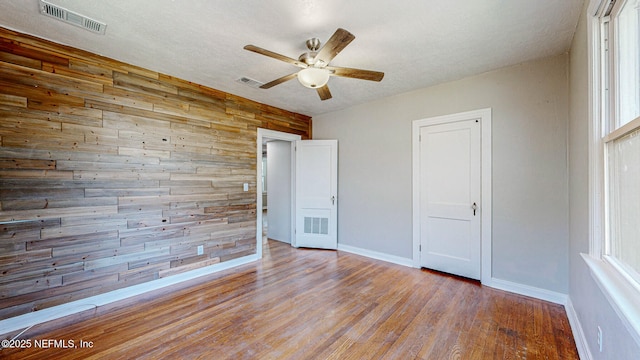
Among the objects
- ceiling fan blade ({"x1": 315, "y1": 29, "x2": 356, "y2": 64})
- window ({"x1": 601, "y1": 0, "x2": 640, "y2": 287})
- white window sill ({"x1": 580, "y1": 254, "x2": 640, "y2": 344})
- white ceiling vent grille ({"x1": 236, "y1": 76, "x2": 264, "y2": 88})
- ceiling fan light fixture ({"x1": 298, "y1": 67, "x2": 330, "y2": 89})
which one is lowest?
white window sill ({"x1": 580, "y1": 254, "x2": 640, "y2": 344})

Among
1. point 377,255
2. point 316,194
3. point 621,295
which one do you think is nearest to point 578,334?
point 621,295

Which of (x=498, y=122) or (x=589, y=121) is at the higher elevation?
(x=498, y=122)

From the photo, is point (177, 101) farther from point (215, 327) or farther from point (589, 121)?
point (589, 121)

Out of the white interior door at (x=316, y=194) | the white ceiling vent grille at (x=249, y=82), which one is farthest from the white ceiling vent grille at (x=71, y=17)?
the white interior door at (x=316, y=194)

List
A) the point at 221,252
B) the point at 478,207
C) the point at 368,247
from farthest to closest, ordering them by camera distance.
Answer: the point at 368,247
the point at 221,252
the point at 478,207

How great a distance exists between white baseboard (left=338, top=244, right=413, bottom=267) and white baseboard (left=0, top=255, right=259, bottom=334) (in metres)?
2.06

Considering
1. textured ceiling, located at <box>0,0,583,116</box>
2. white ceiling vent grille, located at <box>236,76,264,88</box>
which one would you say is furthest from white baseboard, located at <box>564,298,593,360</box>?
white ceiling vent grille, located at <box>236,76,264,88</box>

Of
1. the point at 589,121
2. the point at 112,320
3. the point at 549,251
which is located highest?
the point at 589,121

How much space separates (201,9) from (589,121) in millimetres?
2875

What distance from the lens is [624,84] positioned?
135cm

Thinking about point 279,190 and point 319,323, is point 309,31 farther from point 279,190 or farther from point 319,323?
point 279,190

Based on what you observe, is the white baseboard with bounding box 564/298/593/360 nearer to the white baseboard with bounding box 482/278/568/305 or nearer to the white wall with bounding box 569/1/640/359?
the white wall with bounding box 569/1/640/359

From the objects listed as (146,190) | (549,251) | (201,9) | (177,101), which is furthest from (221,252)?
(549,251)

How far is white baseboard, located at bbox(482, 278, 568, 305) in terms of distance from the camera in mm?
2614
